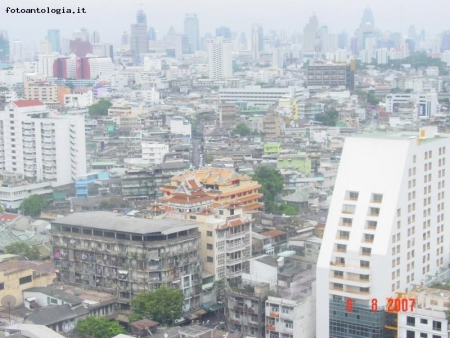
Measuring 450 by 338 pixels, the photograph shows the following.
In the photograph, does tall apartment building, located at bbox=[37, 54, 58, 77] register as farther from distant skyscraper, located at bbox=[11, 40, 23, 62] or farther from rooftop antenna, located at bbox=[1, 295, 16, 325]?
rooftop antenna, located at bbox=[1, 295, 16, 325]

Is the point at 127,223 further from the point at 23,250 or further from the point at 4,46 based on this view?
the point at 4,46

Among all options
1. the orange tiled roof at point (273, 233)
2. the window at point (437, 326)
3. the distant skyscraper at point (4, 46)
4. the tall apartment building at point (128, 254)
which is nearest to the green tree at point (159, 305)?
the tall apartment building at point (128, 254)

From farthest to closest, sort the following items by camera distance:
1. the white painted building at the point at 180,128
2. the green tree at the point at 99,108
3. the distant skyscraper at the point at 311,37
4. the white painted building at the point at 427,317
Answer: the distant skyscraper at the point at 311,37 < the green tree at the point at 99,108 < the white painted building at the point at 180,128 < the white painted building at the point at 427,317

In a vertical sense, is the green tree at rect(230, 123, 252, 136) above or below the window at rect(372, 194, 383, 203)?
below

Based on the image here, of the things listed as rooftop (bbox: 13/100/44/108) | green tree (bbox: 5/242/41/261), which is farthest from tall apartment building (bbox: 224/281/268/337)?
rooftop (bbox: 13/100/44/108)

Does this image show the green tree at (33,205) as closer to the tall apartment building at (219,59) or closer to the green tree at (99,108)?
the green tree at (99,108)

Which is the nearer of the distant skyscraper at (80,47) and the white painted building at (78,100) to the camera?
the white painted building at (78,100)

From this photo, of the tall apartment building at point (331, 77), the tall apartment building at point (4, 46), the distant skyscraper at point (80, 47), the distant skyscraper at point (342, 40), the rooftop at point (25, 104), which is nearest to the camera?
the rooftop at point (25, 104)
